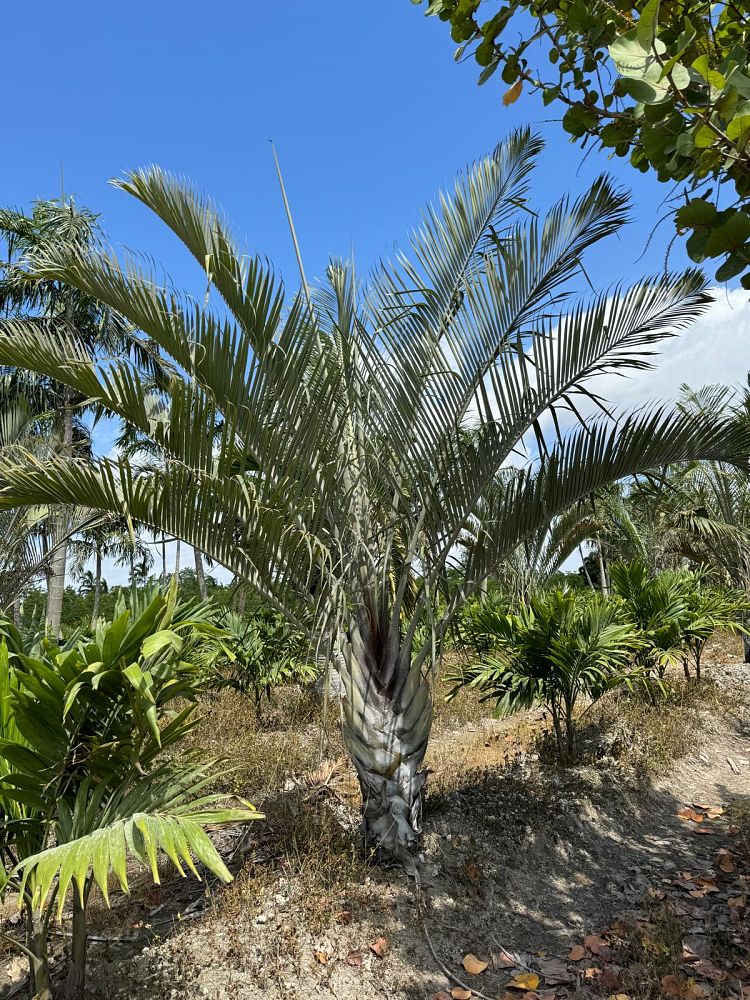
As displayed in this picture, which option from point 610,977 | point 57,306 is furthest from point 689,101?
point 57,306

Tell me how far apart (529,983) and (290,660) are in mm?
4747

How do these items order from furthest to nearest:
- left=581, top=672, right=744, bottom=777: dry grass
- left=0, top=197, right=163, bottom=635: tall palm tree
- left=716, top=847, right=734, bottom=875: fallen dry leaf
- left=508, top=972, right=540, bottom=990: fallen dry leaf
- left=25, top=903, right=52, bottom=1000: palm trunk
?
left=0, top=197, right=163, bottom=635: tall palm tree → left=581, top=672, right=744, bottom=777: dry grass → left=716, top=847, right=734, bottom=875: fallen dry leaf → left=508, top=972, right=540, bottom=990: fallen dry leaf → left=25, top=903, right=52, bottom=1000: palm trunk

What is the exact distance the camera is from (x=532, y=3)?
1907mm

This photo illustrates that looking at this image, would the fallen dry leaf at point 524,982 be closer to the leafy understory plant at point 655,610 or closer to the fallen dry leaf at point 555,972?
the fallen dry leaf at point 555,972

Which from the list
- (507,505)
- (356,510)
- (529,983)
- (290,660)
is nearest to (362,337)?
(356,510)

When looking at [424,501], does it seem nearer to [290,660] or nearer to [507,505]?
[507,505]

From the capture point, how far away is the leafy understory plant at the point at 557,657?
15.8 ft

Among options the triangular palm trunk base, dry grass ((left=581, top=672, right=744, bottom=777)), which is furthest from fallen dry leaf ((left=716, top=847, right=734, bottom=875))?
the triangular palm trunk base

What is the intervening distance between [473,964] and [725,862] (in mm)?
1909

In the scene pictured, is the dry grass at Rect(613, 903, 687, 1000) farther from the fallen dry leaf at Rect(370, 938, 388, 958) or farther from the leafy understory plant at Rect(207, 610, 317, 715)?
the leafy understory plant at Rect(207, 610, 317, 715)

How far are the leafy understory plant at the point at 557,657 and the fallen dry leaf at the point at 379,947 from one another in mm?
2085

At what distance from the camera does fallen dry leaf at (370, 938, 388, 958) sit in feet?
10.2

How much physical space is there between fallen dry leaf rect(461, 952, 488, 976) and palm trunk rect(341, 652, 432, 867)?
65 cm

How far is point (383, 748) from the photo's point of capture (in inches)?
148
